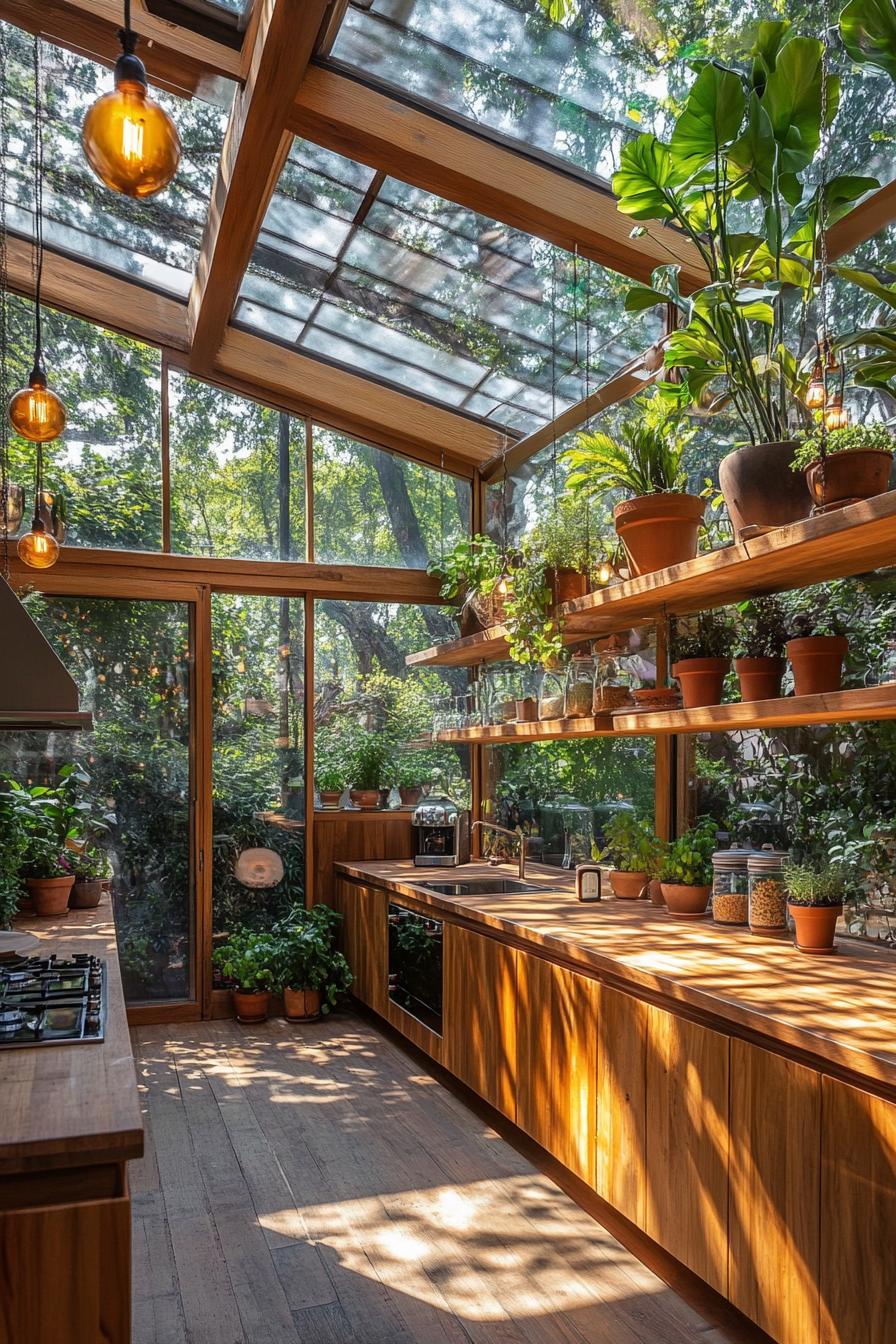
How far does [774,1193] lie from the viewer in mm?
2158

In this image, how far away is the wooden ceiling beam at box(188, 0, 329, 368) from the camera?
3.09 m

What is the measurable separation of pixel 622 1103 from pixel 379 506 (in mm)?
4019

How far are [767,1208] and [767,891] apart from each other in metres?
1.10

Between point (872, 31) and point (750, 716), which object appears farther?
point (750, 716)

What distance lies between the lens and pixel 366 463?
6043 mm

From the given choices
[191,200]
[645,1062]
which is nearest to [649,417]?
[645,1062]

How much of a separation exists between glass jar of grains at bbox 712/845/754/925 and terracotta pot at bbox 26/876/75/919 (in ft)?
9.15

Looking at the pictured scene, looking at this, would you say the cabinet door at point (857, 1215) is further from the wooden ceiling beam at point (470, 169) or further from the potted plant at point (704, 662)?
the wooden ceiling beam at point (470, 169)

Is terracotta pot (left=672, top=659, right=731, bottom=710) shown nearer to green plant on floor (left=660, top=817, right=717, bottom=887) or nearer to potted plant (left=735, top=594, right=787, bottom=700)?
potted plant (left=735, top=594, right=787, bottom=700)

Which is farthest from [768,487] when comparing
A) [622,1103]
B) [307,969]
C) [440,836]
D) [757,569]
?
[307,969]

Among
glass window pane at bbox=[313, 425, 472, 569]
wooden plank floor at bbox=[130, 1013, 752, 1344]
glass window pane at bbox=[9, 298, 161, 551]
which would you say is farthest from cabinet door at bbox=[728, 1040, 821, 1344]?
glass window pane at bbox=[9, 298, 161, 551]

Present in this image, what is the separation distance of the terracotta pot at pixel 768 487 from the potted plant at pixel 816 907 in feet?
3.15

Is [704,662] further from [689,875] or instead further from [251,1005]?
[251,1005]

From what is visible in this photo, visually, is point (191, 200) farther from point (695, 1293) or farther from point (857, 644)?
point (695, 1293)
